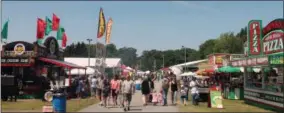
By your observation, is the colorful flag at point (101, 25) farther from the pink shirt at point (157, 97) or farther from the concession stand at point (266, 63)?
the concession stand at point (266, 63)

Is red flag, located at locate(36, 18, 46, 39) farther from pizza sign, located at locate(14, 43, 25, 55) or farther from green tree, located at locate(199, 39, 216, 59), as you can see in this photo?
green tree, located at locate(199, 39, 216, 59)

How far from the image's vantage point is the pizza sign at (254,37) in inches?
912

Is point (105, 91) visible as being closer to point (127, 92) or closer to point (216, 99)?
point (127, 92)

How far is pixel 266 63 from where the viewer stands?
63.0 ft

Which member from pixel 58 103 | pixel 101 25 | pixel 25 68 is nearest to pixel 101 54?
pixel 101 25

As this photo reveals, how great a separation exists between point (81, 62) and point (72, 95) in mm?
33771

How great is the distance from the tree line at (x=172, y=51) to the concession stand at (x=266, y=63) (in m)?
58.5

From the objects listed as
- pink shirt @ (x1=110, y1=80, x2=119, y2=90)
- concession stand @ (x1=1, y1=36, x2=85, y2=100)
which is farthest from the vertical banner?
pink shirt @ (x1=110, y1=80, x2=119, y2=90)

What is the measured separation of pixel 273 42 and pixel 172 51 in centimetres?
13671

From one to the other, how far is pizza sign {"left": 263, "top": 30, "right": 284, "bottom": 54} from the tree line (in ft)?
199

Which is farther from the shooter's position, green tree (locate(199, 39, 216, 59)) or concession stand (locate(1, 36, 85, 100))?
green tree (locate(199, 39, 216, 59))

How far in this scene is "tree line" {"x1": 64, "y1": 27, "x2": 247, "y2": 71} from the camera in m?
109

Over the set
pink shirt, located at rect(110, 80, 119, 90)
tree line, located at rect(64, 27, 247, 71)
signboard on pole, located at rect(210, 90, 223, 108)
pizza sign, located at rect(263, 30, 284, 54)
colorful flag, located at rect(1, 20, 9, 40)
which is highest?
tree line, located at rect(64, 27, 247, 71)

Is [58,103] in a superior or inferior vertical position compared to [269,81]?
inferior
